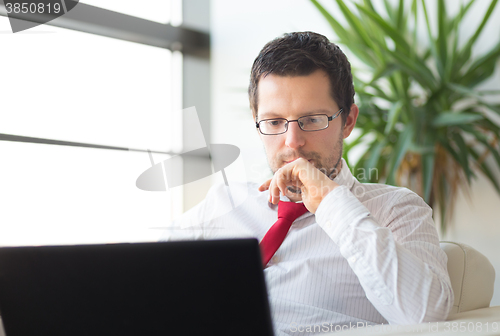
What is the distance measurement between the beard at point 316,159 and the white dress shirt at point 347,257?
0.18ft

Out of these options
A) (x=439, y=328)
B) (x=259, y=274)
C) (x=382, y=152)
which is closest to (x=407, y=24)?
(x=382, y=152)

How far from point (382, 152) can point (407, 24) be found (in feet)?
2.62

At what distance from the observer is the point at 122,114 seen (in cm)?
361

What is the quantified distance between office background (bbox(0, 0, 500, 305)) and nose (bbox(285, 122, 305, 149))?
162 cm

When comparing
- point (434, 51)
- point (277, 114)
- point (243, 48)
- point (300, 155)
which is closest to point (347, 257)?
point (300, 155)

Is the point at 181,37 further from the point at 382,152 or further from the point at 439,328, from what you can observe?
the point at 439,328

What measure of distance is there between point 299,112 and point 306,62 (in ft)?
0.52

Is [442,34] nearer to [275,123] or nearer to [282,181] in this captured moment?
[275,123]

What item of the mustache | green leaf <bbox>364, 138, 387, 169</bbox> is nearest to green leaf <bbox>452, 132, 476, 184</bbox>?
green leaf <bbox>364, 138, 387, 169</bbox>

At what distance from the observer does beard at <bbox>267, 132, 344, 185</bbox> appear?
129cm

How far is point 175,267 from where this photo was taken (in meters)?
0.59

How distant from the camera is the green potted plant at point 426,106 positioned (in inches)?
89.7

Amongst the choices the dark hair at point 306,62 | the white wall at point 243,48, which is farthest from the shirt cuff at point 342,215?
the white wall at point 243,48

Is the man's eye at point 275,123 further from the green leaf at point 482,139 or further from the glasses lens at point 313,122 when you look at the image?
the green leaf at point 482,139
